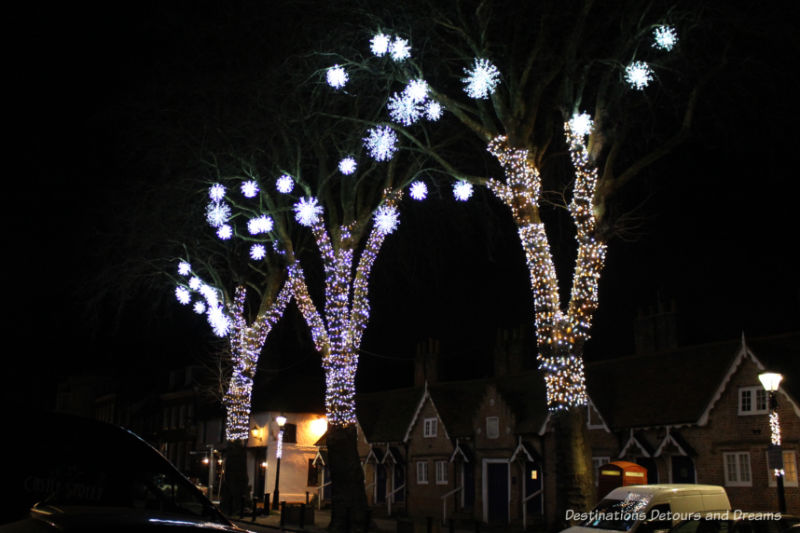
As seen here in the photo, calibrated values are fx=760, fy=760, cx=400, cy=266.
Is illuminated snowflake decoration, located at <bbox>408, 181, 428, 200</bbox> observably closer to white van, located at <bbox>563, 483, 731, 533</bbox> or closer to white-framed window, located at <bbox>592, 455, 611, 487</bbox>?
white van, located at <bbox>563, 483, 731, 533</bbox>

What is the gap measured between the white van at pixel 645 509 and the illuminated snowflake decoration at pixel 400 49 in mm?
11893

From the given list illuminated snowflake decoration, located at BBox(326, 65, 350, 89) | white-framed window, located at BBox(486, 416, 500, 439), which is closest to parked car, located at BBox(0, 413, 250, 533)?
illuminated snowflake decoration, located at BBox(326, 65, 350, 89)

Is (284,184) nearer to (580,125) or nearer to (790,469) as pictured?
(580,125)

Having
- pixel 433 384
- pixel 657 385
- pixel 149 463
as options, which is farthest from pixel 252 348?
pixel 149 463

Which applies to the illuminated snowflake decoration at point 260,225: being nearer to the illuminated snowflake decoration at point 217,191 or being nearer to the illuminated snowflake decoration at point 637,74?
the illuminated snowflake decoration at point 217,191

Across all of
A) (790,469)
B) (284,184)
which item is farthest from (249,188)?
(790,469)

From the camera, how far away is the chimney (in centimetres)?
4300

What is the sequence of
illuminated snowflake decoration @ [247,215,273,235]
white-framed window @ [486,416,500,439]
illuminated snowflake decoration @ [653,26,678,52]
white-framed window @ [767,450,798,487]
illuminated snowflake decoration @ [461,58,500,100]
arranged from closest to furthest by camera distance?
illuminated snowflake decoration @ [653,26,678,52], illuminated snowflake decoration @ [461,58,500,100], white-framed window @ [767,450,798,487], illuminated snowflake decoration @ [247,215,273,235], white-framed window @ [486,416,500,439]

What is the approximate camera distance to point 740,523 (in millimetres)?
13070

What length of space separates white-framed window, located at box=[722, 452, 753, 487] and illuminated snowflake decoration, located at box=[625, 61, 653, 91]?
43.7ft

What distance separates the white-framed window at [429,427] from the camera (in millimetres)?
37344

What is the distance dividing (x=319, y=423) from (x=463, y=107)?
32218 mm

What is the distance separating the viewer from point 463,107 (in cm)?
2139

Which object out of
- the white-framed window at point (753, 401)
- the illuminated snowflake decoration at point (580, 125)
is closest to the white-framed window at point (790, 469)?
the white-framed window at point (753, 401)
